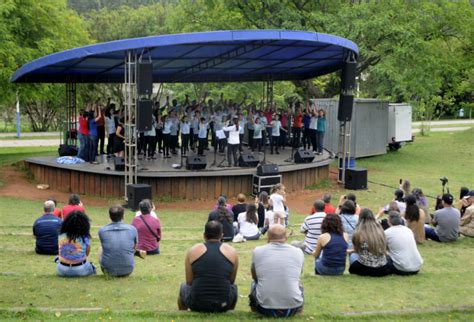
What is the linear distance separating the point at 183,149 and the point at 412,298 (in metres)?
13.1

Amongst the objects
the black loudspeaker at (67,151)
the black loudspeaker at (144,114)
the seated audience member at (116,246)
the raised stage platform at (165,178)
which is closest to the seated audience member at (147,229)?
the seated audience member at (116,246)

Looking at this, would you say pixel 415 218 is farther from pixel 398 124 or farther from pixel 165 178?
pixel 398 124

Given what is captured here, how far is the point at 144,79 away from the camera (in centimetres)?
1480

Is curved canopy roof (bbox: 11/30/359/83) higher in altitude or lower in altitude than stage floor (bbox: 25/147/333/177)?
higher

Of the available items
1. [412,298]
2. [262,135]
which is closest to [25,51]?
[262,135]

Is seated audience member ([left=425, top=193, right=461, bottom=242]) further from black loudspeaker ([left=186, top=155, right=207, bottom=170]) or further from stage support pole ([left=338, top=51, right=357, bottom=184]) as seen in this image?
stage support pole ([left=338, top=51, right=357, bottom=184])

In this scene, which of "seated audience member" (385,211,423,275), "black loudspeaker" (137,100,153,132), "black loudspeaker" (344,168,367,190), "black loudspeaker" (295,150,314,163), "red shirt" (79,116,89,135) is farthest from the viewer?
"black loudspeaker" (295,150,314,163)

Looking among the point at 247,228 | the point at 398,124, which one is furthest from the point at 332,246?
the point at 398,124

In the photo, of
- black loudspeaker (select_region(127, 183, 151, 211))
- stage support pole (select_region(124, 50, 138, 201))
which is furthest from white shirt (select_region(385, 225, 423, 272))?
stage support pole (select_region(124, 50, 138, 201))

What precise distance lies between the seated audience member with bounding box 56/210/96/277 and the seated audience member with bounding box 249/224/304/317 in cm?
255

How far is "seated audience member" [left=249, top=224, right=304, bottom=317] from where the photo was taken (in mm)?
5613

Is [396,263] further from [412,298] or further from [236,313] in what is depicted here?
[236,313]

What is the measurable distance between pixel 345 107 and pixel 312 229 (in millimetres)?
10153

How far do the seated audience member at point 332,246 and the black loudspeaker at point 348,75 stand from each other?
11.3 metres
